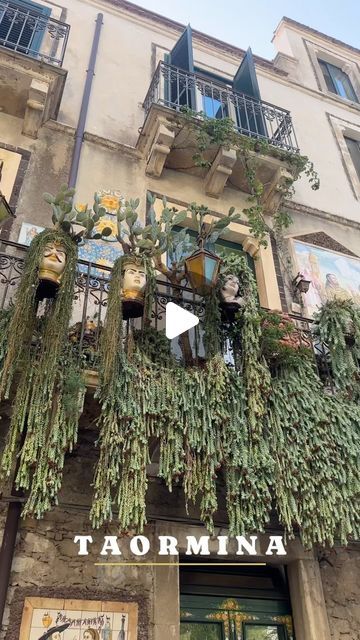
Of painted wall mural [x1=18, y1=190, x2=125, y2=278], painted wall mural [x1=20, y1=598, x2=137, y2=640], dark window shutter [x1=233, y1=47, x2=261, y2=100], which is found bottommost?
Result: painted wall mural [x1=20, y1=598, x2=137, y2=640]

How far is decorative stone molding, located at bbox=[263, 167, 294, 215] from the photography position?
8.19 metres

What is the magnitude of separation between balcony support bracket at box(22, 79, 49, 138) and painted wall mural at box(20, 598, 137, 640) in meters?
6.02

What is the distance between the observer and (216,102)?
9.55 m

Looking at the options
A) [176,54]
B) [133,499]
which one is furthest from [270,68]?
[133,499]

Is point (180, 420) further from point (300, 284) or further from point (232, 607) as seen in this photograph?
point (300, 284)

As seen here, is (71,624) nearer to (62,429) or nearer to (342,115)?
(62,429)

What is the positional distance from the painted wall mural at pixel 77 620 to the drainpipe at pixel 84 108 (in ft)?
16.5

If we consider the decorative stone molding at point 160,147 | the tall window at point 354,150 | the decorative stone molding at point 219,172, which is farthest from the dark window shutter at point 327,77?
the decorative stone molding at point 160,147

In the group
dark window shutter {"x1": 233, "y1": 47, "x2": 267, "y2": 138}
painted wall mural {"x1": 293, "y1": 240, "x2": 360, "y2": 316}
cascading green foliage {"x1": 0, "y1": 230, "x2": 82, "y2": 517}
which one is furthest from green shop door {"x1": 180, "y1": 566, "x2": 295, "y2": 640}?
dark window shutter {"x1": 233, "y1": 47, "x2": 267, "y2": 138}

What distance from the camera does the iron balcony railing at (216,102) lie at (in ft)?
27.8

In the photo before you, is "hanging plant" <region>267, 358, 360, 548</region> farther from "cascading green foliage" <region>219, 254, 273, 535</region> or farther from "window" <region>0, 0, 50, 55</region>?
"window" <region>0, 0, 50, 55</region>

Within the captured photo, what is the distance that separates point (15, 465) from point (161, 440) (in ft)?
4.47

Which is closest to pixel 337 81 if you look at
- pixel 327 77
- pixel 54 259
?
pixel 327 77

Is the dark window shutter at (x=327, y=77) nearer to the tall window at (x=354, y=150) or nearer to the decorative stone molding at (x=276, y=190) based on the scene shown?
the tall window at (x=354, y=150)
